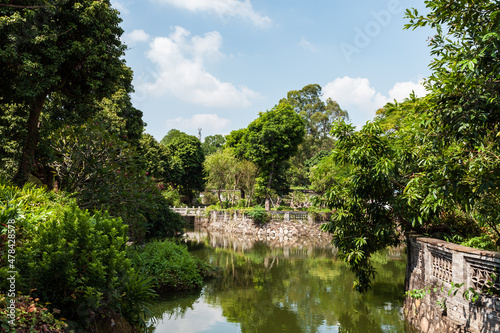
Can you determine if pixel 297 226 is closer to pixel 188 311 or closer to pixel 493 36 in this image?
pixel 188 311

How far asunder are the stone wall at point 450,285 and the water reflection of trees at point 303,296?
1119 millimetres

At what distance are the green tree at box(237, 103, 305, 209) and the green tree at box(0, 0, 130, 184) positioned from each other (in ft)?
70.4

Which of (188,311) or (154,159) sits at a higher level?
(154,159)

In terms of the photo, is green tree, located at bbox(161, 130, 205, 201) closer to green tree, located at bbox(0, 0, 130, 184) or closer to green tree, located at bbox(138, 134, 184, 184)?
green tree, located at bbox(138, 134, 184, 184)

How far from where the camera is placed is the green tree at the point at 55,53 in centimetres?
970

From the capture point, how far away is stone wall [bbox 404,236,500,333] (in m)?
5.64

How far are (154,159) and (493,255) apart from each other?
3324 centimetres

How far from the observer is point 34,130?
11172 millimetres

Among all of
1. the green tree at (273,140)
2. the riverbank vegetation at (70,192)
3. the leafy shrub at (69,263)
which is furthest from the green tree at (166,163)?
the leafy shrub at (69,263)

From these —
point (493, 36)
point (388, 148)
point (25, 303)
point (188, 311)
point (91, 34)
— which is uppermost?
point (91, 34)

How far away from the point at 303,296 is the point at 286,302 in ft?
3.23

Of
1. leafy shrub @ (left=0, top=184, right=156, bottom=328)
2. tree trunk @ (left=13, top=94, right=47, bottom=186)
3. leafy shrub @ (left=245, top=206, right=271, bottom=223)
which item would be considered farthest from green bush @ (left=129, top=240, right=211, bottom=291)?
leafy shrub @ (left=245, top=206, right=271, bottom=223)

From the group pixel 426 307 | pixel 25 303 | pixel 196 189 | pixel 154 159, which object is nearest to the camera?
pixel 25 303

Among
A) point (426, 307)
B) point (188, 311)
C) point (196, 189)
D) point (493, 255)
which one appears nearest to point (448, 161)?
point (493, 255)
